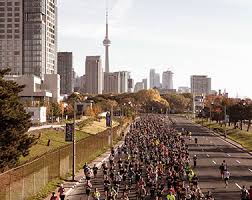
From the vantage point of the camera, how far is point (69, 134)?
4159 centimetres

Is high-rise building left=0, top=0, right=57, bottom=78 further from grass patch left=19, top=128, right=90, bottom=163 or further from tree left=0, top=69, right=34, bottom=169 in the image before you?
tree left=0, top=69, right=34, bottom=169

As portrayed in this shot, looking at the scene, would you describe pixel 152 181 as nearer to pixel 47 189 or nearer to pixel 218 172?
pixel 47 189

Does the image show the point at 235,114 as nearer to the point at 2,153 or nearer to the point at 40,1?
the point at 2,153

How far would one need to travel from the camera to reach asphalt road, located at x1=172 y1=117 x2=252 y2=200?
34934 mm

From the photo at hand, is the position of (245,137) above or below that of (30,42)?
below

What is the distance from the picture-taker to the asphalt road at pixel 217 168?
115 ft

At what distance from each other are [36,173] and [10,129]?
14.7 feet

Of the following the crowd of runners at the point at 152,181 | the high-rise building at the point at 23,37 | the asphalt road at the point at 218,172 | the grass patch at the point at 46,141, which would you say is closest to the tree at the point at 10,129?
the asphalt road at the point at 218,172

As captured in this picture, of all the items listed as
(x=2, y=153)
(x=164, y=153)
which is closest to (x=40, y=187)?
(x=2, y=153)

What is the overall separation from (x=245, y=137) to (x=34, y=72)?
11365 centimetres

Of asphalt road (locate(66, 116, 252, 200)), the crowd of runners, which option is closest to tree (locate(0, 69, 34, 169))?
asphalt road (locate(66, 116, 252, 200))

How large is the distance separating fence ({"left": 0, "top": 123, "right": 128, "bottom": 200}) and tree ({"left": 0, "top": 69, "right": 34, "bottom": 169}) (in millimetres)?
1864

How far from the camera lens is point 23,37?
186m

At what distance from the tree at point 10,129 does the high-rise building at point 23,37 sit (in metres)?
149
